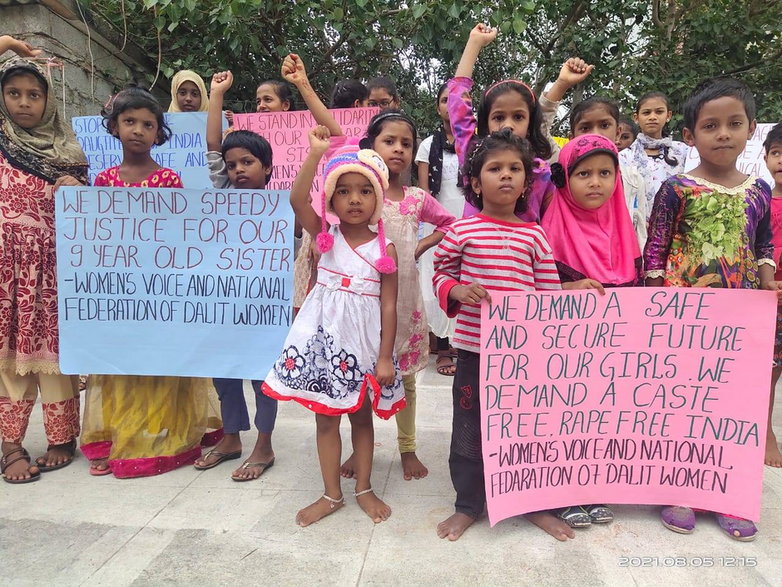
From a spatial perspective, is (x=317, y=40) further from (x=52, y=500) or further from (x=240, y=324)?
(x=52, y=500)

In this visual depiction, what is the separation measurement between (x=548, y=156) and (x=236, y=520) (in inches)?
84.6

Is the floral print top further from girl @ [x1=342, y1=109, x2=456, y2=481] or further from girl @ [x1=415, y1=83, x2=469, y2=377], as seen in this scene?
girl @ [x1=415, y1=83, x2=469, y2=377]

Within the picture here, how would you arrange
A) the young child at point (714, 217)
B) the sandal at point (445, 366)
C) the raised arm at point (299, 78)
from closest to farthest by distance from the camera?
the young child at point (714, 217)
the raised arm at point (299, 78)
the sandal at point (445, 366)

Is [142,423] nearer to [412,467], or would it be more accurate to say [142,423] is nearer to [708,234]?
[412,467]

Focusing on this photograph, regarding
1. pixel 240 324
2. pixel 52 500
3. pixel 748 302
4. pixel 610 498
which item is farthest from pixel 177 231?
pixel 748 302

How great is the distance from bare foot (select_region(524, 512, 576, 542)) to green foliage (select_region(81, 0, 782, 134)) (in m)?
4.23

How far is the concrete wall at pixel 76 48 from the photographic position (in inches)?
177

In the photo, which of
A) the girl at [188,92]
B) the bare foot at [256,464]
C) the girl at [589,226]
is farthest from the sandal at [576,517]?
the girl at [188,92]

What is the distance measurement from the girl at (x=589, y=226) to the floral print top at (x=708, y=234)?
19 cm

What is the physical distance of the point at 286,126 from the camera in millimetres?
4184

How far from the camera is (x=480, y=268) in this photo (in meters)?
2.15

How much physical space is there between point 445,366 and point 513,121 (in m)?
2.60

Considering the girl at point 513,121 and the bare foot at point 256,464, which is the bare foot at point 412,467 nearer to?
the bare foot at point 256,464
